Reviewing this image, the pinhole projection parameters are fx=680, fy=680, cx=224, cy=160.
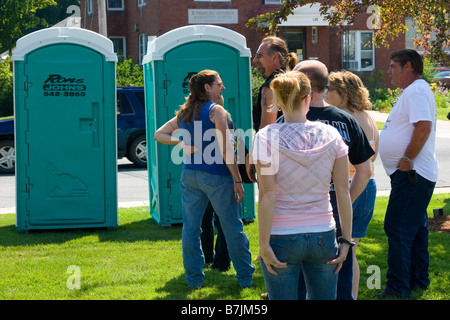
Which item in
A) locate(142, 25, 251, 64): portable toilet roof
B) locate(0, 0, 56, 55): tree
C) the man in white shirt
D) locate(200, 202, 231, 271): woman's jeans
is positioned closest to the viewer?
the man in white shirt

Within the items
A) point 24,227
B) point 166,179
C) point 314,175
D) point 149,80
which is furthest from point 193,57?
point 314,175

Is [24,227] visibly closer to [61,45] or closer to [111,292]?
[61,45]

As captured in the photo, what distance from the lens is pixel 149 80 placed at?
827 cm

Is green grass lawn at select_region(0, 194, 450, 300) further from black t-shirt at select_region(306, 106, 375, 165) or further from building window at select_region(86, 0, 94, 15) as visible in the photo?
building window at select_region(86, 0, 94, 15)

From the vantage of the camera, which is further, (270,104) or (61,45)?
(61,45)

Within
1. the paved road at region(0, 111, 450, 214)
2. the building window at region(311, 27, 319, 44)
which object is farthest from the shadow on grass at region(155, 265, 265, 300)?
the building window at region(311, 27, 319, 44)

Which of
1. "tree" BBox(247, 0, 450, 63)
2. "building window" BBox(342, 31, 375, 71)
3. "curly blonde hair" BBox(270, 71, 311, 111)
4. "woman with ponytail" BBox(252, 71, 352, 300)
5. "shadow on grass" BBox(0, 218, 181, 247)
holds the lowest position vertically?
"shadow on grass" BBox(0, 218, 181, 247)

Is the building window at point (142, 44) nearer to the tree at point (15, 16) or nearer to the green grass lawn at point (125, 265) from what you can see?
the tree at point (15, 16)

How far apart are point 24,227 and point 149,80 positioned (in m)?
2.28

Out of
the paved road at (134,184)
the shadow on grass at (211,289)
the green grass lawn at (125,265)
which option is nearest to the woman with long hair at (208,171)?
the shadow on grass at (211,289)

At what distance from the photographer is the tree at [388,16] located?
8164 millimetres

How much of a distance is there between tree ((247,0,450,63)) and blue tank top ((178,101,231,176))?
3.07 metres

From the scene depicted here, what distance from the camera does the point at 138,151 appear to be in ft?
48.2

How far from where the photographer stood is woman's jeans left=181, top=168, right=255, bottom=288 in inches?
207
